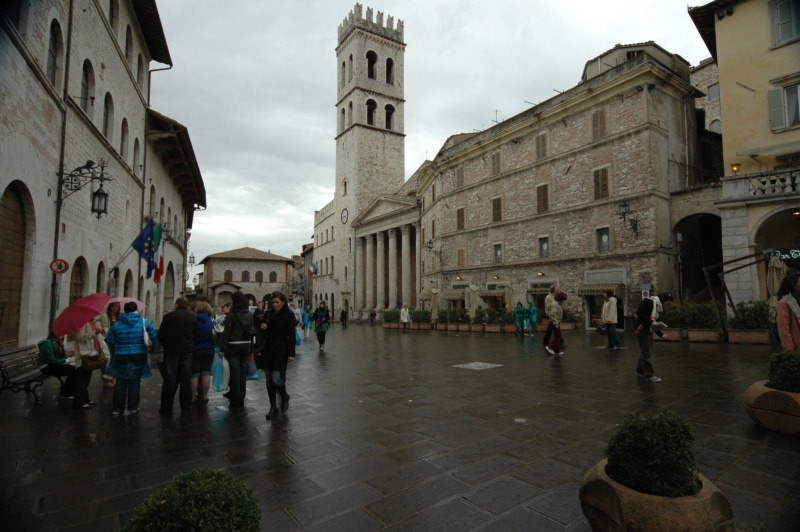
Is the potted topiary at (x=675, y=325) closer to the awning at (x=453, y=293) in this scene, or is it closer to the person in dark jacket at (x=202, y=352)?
the person in dark jacket at (x=202, y=352)

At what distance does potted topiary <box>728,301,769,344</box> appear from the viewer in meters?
13.0

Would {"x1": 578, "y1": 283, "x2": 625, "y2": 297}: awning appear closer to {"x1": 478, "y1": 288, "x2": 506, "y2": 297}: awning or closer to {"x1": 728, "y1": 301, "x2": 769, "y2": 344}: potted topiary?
{"x1": 478, "y1": 288, "x2": 506, "y2": 297}: awning

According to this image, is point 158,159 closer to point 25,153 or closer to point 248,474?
point 25,153

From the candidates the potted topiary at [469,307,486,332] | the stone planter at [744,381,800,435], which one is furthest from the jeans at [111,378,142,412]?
the potted topiary at [469,307,486,332]

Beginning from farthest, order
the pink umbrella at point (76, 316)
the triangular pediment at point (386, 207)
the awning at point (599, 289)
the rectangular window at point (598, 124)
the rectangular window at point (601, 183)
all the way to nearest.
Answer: the triangular pediment at point (386, 207) < the rectangular window at point (598, 124) < the rectangular window at point (601, 183) < the awning at point (599, 289) < the pink umbrella at point (76, 316)

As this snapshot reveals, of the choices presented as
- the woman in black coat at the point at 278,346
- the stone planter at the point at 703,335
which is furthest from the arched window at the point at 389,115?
the woman in black coat at the point at 278,346

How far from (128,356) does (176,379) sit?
70cm

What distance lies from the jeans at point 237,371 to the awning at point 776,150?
18682mm

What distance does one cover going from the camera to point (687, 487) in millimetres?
2238

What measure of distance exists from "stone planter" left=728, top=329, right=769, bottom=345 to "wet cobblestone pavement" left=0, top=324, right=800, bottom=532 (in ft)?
21.9

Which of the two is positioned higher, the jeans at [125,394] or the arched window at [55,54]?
the arched window at [55,54]

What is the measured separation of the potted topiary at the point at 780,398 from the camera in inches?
169

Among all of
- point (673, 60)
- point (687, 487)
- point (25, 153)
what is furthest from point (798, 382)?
point (673, 60)

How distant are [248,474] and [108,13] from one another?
14751mm
